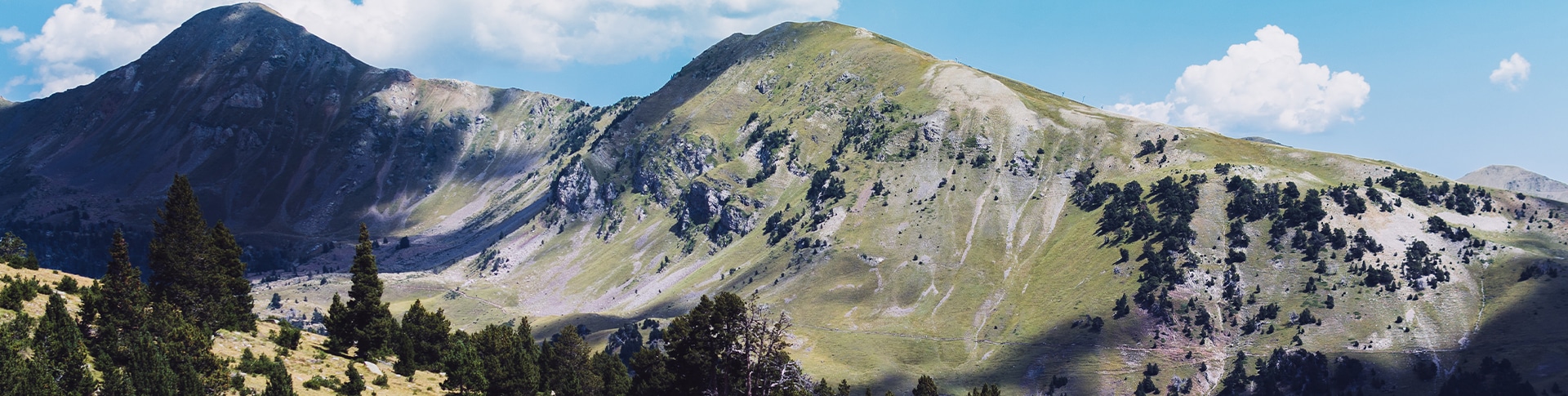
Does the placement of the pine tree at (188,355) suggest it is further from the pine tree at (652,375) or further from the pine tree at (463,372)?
the pine tree at (652,375)

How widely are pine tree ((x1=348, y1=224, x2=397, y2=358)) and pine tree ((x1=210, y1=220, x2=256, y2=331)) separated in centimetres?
682

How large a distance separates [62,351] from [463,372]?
2681 cm

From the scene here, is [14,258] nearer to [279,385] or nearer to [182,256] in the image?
[182,256]

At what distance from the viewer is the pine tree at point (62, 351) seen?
38812 millimetres

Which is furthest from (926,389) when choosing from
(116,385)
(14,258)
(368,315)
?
(14,258)

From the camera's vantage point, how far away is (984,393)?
3297 inches

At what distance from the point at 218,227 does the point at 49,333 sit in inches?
1195

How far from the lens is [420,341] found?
79500 millimetres

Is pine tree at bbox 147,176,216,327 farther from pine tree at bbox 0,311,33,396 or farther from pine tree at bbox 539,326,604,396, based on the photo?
pine tree at bbox 539,326,604,396

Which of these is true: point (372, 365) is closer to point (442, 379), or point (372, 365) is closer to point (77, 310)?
point (442, 379)

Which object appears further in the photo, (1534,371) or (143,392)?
(1534,371)

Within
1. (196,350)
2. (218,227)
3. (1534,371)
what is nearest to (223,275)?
(218,227)

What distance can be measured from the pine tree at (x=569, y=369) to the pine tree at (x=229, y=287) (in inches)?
1153

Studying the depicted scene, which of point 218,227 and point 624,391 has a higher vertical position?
point 218,227
